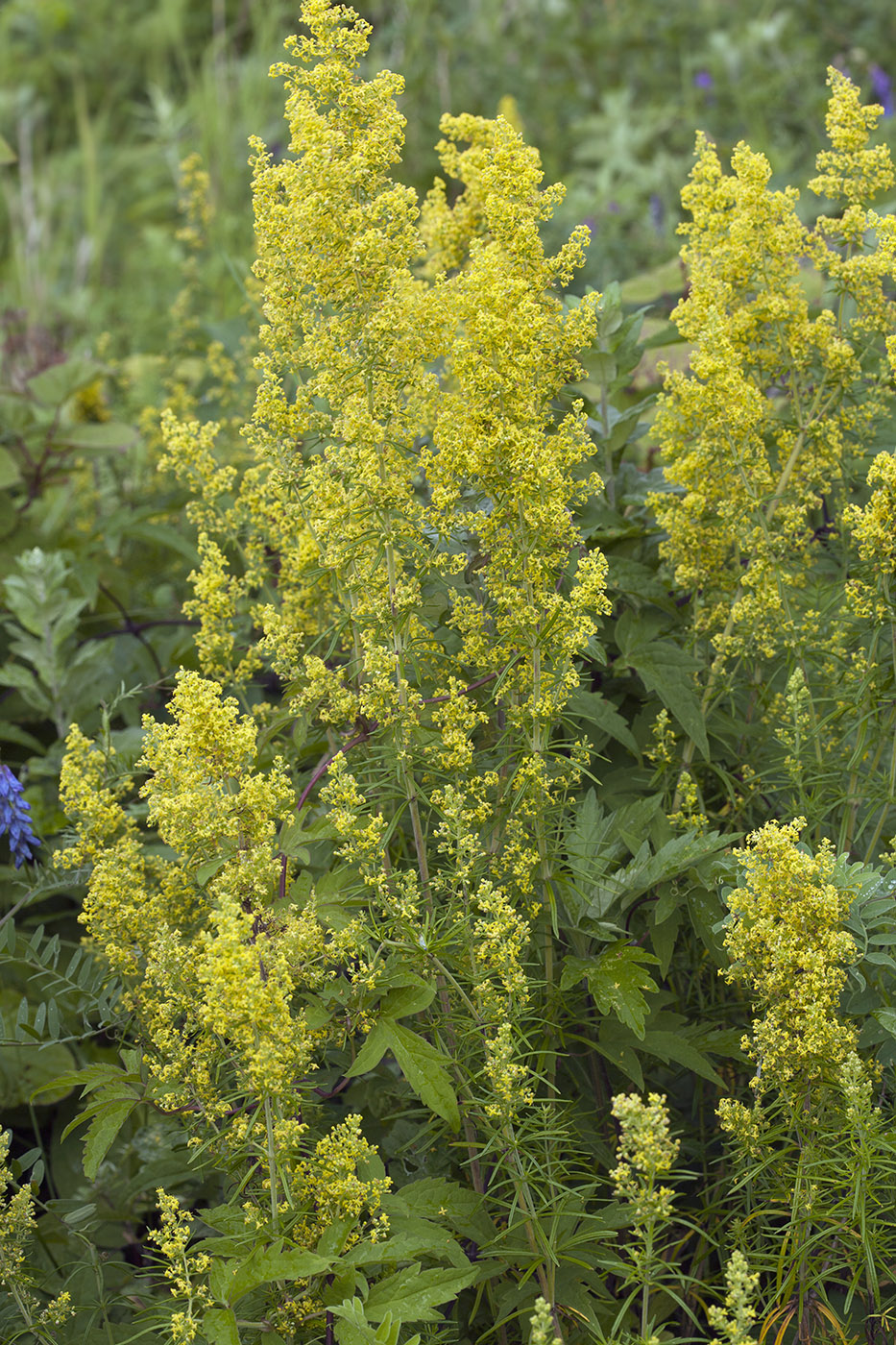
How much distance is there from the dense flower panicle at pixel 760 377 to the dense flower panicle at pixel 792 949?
0.54 metres

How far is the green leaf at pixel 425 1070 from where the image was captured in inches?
67.5

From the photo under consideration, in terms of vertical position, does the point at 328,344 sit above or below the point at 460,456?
above

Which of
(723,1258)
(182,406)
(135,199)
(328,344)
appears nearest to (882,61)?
(135,199)

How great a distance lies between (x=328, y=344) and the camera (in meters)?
1.92

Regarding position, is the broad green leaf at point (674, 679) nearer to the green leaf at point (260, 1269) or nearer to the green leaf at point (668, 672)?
the green leaf at point (668, 672)

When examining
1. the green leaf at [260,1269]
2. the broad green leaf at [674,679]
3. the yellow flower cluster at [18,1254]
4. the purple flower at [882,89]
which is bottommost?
the yellow flower cluster at [18,1254]

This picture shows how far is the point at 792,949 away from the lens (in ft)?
5.73

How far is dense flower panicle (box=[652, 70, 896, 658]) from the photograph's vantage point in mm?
2201

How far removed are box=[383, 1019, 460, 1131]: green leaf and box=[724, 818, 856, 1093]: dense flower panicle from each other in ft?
1.36

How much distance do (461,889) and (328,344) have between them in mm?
820

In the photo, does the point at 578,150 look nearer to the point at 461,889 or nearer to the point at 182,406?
the point at 182,406

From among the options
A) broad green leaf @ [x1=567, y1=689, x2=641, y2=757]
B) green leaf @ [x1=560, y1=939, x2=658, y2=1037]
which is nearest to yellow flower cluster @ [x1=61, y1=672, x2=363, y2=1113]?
A: green leaf @ [x1=560, y1=939, x2=658, y2=1037]

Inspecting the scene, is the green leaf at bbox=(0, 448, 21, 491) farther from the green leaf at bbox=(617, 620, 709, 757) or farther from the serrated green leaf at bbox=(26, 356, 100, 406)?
the green leaf at bbox=(617, 620, 709, 757)

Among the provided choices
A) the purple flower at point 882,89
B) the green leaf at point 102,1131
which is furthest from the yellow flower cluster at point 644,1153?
the purple flower at point 882,89
